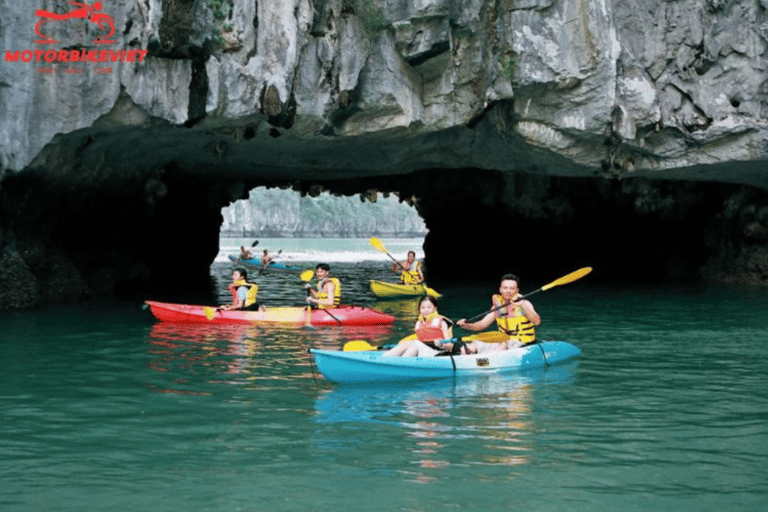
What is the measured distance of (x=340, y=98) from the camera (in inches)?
577

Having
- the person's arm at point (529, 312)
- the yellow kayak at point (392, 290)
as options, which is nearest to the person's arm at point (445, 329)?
the person's arm at point (529, 312)

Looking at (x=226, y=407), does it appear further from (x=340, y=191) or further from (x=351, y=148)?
(x=340, y=191)

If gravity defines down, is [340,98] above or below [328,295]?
above

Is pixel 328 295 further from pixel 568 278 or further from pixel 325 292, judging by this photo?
Answer: pixel 568 278

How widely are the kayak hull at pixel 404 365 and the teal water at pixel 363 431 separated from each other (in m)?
0.16

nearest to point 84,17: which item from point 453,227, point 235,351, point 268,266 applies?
point 235,351

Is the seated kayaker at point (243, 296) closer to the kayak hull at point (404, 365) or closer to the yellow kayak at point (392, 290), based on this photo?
the kayak hull at point (404, 365)

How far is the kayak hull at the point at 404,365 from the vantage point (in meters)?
8.76

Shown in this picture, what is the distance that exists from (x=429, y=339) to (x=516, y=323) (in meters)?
1.47

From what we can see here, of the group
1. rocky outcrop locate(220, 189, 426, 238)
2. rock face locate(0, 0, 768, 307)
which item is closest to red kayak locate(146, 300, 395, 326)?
rock face locate(0, 0, 768, 307)

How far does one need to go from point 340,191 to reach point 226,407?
23.4 metres

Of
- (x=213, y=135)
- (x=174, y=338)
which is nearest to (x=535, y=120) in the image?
(x=213, y=135)

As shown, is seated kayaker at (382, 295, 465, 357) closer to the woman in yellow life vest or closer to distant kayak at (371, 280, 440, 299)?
the woman in yellow life vest

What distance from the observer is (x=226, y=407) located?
24.9 feet
